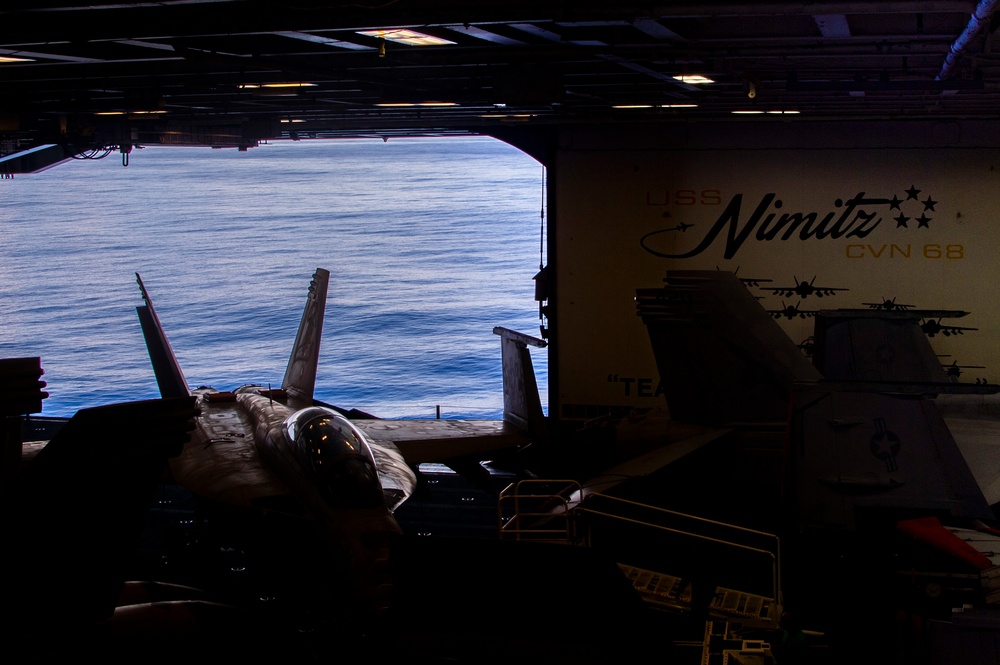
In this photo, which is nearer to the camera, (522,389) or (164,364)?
(164,364)

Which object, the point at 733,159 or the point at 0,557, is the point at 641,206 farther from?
the point at 0,557

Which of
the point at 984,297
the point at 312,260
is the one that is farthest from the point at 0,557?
the point at 312,260

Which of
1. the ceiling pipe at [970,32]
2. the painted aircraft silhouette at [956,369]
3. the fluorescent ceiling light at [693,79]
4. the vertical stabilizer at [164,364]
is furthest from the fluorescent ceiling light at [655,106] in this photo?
the vertical stabilizer at [164,364]

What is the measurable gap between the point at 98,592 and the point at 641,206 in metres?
13.6

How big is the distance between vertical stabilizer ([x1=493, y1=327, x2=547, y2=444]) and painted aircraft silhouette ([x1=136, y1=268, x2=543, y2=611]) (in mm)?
18

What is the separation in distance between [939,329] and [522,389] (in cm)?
866

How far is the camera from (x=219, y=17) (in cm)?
614

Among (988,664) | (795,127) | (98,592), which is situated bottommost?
(988,664)

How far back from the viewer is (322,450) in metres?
8.26

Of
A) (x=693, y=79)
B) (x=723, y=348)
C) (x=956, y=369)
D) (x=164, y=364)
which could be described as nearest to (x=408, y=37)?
(x=693, y=79)

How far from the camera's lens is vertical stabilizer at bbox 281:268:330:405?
45.3ft

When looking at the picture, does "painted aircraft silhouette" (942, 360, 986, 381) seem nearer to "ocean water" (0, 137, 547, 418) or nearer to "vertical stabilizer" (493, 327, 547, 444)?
Answer: "vertical stabilizer" (493, 327, 547, 444)

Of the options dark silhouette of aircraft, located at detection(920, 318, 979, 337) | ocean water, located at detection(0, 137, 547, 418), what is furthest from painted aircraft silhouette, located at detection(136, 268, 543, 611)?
ocean water, located at detection(0, 137, 547, 418)

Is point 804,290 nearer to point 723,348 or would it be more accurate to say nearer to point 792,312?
point 792,312
